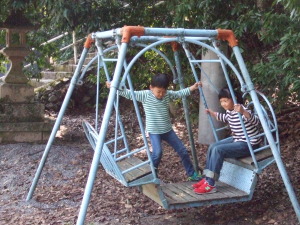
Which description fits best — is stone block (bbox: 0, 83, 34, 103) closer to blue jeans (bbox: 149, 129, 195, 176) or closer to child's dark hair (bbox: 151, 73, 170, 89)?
blue jeans (bbox: 149, 129, 195, 176)

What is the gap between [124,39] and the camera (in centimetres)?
435

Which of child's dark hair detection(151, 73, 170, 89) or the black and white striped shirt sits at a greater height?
child's dark hair detection(151, 73, 170, 89)

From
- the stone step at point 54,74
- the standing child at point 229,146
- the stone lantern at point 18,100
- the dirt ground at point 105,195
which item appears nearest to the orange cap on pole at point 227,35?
the standing child at point 229,146

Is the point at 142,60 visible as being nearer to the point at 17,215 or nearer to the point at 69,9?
the point at 69,9

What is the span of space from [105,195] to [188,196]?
1603mm

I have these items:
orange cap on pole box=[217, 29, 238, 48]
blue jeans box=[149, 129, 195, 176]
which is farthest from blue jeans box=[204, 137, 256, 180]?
orange cap on pole box=[217, 29, 238, 48]

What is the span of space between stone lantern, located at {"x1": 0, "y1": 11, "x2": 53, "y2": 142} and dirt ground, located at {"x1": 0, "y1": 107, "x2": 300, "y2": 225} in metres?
0.27

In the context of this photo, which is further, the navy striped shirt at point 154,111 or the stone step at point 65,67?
the stone step at point 65,67

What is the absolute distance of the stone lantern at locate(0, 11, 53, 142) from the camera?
833 cm

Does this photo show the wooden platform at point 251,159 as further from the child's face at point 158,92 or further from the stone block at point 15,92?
the stone block at point 15,92

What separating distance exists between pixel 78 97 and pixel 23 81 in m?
3.20

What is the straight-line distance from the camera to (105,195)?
6141mm

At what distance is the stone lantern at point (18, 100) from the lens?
8.33 m

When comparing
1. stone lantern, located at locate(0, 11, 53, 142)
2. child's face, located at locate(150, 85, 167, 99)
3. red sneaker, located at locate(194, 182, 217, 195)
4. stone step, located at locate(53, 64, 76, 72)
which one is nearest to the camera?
red sneaker, located at locate(194, 182, 217, 195)
